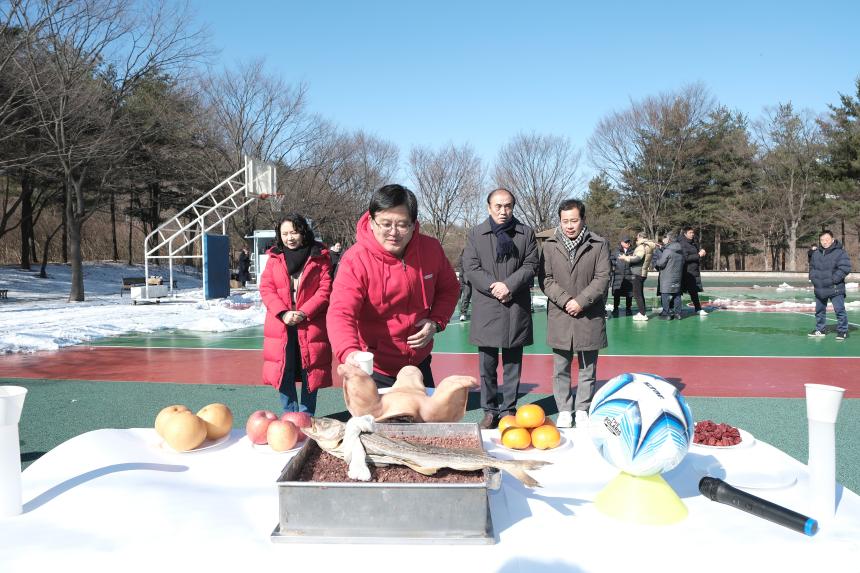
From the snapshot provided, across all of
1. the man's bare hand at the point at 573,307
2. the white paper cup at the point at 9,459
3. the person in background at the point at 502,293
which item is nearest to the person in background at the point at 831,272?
the man's bare hand at the point at 573,307

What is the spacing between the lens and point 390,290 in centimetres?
281

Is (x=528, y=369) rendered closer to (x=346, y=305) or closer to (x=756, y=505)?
(x=346, y=305)

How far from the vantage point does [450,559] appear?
1.36 metres

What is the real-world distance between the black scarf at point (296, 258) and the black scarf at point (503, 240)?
155 cm

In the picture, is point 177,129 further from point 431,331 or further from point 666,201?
point 666,201

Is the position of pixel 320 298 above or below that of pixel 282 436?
above

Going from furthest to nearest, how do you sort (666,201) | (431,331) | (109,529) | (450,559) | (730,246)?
(730,246) < (666,201) < (431,331) < (109,529) < (450,559)

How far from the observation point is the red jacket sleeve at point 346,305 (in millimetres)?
2484

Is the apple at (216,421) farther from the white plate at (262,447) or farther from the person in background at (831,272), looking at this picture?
the person in background at (831,272)

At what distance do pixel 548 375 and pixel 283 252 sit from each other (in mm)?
4023

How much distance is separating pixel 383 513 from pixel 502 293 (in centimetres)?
346

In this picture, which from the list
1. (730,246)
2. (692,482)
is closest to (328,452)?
(692,482)

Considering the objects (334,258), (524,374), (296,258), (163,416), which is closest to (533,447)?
(163,416)

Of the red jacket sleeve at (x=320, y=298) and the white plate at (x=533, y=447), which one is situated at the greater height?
the red jacket sleeve at (x=320, y=298)
